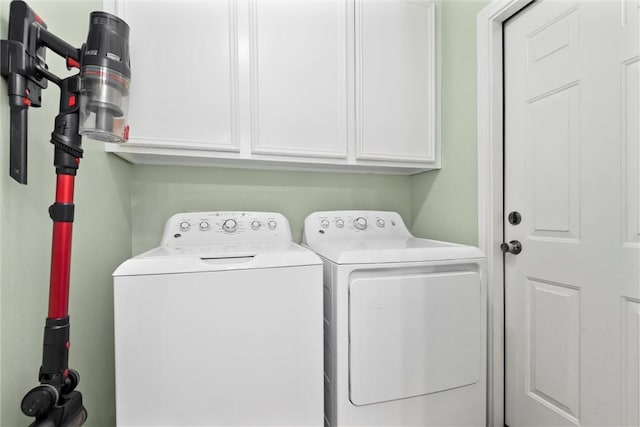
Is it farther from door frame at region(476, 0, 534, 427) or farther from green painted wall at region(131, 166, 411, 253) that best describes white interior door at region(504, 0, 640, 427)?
green painted wall at region(131, 166, 411, 253)

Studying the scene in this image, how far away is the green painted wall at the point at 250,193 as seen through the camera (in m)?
1.72

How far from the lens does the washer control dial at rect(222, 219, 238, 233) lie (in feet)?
5.37

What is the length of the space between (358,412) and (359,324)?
346mm

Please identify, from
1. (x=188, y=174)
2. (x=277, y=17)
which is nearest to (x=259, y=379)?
(x=188, y=174)

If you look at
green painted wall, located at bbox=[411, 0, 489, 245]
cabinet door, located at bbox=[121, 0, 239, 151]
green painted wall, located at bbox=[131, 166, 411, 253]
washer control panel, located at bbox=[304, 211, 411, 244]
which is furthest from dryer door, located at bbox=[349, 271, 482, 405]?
cabinet door, located at bbox=[121, 0, 239, 151]

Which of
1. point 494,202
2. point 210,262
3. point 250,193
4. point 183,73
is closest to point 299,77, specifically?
point 183,73

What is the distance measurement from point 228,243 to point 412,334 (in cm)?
99

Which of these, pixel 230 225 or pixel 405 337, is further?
pixel 230 225

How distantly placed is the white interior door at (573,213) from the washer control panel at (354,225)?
66 cm

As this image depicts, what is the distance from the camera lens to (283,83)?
155cm

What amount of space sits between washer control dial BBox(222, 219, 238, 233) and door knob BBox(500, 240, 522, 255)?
1.35m

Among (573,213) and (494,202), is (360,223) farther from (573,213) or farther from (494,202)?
(573,213)

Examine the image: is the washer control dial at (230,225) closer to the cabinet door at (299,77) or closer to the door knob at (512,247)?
the cabinet door at (299,77)

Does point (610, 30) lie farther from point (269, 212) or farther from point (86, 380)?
point (86, 380)
